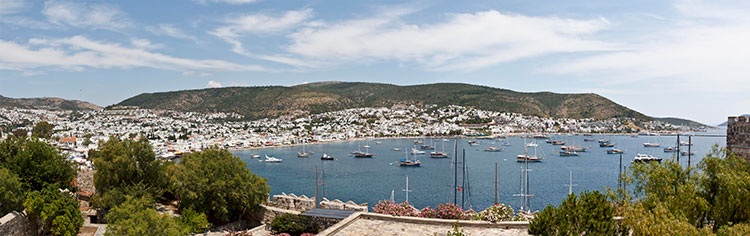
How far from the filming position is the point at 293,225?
612 inches

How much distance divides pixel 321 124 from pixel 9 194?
125317mm

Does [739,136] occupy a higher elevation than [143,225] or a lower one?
higher

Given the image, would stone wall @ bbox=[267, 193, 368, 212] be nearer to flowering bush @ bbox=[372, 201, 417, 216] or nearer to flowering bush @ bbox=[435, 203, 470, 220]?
flowering bush @ bbox=[372, 201, 417, 216]

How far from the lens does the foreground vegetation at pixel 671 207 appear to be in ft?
28.3

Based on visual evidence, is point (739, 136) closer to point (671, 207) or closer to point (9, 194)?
point (671, 207)

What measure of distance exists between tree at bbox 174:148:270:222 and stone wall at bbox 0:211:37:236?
5.35 meters

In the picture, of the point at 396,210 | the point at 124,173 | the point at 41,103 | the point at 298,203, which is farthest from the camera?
the point at 41,103

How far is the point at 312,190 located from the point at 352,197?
22.6ft

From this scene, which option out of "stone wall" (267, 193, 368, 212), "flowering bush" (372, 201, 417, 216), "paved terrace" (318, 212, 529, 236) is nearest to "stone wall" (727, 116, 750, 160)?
"paved terrace" (318, 212, 529, 236)

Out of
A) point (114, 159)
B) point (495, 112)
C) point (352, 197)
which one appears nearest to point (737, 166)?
point (114, 159)

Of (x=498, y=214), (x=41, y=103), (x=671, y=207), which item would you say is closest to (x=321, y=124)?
(x=498, y=214)

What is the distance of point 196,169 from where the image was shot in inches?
752

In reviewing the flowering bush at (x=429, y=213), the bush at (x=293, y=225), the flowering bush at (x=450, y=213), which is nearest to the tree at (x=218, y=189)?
the bush at (x=293, y=225)

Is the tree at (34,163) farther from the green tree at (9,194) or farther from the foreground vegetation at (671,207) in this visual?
the foreground vegetation at (671,207)
